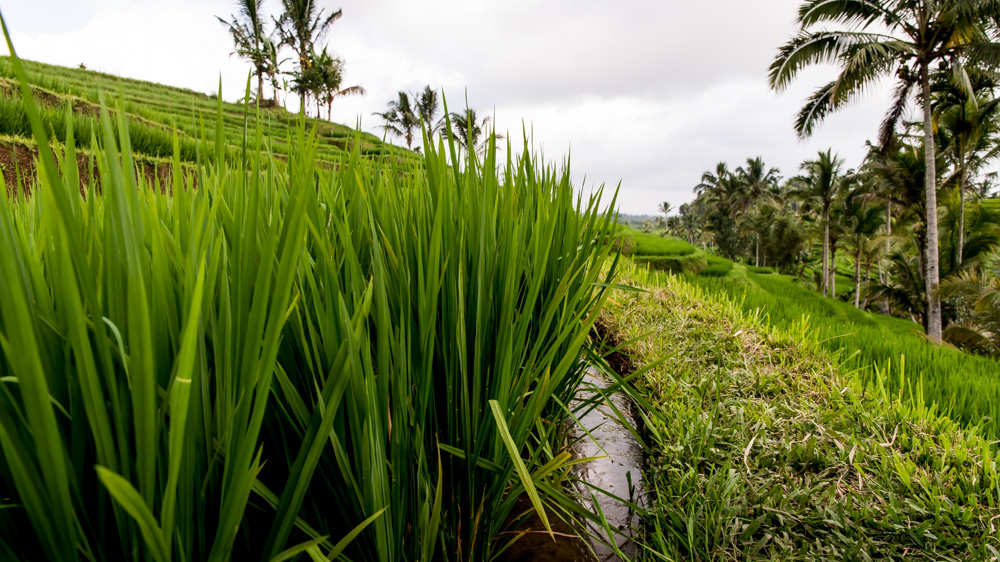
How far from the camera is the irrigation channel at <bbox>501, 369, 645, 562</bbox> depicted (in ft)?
3.55

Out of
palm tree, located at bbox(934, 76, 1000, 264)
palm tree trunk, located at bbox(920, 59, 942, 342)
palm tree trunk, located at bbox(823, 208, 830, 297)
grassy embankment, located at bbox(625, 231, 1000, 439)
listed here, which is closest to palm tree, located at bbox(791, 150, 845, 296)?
palm tree trunk, located at bbox(823, 208, 830, 297)

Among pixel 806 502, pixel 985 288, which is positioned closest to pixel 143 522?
pixel 806 502

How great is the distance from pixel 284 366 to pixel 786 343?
2417 millimetres

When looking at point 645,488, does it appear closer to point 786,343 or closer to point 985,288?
point 786,343

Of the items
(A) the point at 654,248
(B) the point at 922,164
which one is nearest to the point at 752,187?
(B) the point at 922,164

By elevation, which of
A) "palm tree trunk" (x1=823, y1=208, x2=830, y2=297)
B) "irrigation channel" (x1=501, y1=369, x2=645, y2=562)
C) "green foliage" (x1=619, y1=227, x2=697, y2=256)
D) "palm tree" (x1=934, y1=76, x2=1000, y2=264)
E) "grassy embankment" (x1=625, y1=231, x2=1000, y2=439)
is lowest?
"irrigation channel" (x1=501, y1=369, x2=645, y2=562)

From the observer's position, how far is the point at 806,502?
1137 millimetres

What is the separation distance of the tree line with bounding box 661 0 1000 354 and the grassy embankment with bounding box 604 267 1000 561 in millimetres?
12437

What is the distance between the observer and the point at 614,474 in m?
1.45

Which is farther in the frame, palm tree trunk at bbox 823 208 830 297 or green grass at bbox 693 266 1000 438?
palm tree trunk at bbox 823 208 830 297

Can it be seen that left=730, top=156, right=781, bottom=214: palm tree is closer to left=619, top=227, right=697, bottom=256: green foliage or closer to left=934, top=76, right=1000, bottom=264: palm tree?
left=934, top=76, right=1000, bottom=264: palm tree

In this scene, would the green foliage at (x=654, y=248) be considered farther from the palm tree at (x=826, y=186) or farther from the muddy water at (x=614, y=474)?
the palm tree at (x=826, y=186)

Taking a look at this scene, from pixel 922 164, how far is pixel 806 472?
2305cm

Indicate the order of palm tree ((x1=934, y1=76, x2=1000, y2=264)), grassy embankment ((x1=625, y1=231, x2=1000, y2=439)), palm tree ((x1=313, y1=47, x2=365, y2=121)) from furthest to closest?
palm tree ((x1=313, y1=47, x2=365, y2=121)) < palm tree ((x1=934, y1=76, x2=1000, y2=264)) < grassy embankment ((x1=625, y1=231, x2=1000, y2=439))
